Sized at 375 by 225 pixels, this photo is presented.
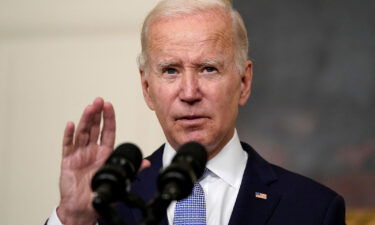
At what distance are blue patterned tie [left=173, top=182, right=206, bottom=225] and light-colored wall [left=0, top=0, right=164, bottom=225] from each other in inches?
53.2

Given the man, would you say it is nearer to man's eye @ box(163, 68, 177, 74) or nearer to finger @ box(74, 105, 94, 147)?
man's eye @ box(163, 68, 177, 74)

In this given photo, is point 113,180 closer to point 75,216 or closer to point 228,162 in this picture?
point 75,216

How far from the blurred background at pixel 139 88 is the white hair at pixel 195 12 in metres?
0.83

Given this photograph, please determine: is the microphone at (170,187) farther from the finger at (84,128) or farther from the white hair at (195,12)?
the white hair at (195,12)

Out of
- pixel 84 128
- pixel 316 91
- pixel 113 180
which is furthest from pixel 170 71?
pixel 316 91

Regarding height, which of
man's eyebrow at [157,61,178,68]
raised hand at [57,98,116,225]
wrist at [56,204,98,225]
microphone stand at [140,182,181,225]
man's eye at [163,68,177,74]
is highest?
man's eyebrow at [157,61,178,68]

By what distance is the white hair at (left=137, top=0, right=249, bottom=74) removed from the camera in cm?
240

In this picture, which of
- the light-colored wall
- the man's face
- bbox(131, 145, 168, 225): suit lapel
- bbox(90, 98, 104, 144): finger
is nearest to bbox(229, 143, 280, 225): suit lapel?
the man's face

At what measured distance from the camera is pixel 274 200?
240cm

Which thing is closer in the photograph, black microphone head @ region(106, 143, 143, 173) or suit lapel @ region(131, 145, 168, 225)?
black microphone head @ region(106, 143, 143, 173)

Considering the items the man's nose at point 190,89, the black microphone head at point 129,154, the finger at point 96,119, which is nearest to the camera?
the black microphone head at point 129,154

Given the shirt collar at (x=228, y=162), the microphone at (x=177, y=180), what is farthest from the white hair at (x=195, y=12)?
the microphone at (x=177, y=180)

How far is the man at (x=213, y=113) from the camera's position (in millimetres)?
2305

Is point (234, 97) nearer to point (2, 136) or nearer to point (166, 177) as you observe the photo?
point (166, 177)
